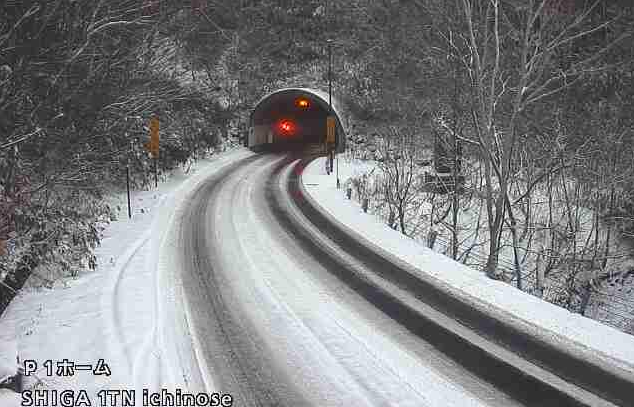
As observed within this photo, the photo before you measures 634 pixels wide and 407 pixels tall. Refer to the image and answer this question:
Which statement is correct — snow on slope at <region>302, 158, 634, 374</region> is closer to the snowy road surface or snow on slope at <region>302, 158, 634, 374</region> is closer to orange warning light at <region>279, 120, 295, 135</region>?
the snowy road surface

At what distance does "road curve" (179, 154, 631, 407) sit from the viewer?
7.52 meters

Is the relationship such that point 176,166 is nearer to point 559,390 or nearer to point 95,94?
point 95,94

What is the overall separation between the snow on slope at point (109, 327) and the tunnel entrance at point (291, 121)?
2394 centimetres

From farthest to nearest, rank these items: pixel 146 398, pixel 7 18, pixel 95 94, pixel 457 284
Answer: pixel 95 94 → pixel 7 18 → pixel 457 284 → pixel 146 398

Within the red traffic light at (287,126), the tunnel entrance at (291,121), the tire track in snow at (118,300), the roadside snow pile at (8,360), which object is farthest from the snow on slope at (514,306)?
the red traffic light at (287,126)

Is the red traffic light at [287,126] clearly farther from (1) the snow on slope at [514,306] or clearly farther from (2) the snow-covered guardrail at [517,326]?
(2) the snow-covered guardrail at [517,326]

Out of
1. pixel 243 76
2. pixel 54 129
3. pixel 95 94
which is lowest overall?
pixel 54 129

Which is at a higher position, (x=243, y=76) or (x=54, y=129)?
(x=243, y=76)

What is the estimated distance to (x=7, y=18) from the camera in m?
13.1

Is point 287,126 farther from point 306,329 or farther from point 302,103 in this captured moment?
point 306,329

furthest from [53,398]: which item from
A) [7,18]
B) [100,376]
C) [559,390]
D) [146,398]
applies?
[7,18]

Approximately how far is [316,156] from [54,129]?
22.2 meters

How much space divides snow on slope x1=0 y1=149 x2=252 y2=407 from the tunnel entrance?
2394 cm

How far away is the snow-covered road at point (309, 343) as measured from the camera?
7496mm
